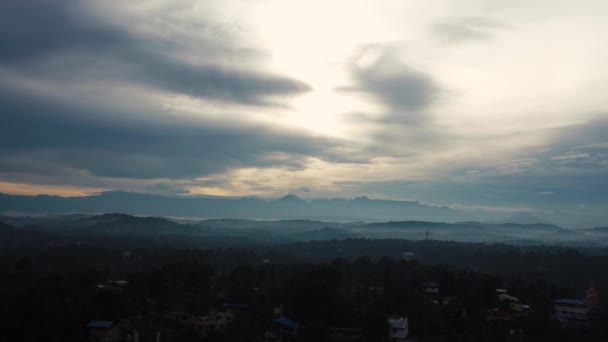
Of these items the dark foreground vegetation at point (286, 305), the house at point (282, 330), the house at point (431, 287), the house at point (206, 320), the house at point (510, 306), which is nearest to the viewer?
the house at point (282, 330)

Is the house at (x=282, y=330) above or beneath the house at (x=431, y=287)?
beneath

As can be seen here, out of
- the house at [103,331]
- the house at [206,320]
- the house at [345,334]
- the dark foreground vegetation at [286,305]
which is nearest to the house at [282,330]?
the dark foreground vegetation at [286,305]

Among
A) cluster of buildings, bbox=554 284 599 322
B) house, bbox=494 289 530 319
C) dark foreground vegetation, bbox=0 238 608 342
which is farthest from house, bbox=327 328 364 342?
cluster of buildings, bbox=554 284 599 322

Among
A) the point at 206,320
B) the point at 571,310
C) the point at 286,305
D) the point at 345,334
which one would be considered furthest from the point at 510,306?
the point at 206,320

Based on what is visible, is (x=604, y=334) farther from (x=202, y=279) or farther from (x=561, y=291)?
(x=202, y=279)

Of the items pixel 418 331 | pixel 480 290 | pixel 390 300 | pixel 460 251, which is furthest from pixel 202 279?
pixel 460 251

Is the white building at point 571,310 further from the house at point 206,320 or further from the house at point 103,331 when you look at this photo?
the house at point 103,331

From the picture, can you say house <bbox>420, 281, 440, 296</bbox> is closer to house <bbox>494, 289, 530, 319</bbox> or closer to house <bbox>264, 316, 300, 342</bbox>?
house <bbox>494, 289, 530, 319</bbox>

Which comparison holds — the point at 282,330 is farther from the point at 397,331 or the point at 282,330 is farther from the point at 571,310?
the point at 571,310

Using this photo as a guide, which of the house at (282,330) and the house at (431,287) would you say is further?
the house at (431,287)
